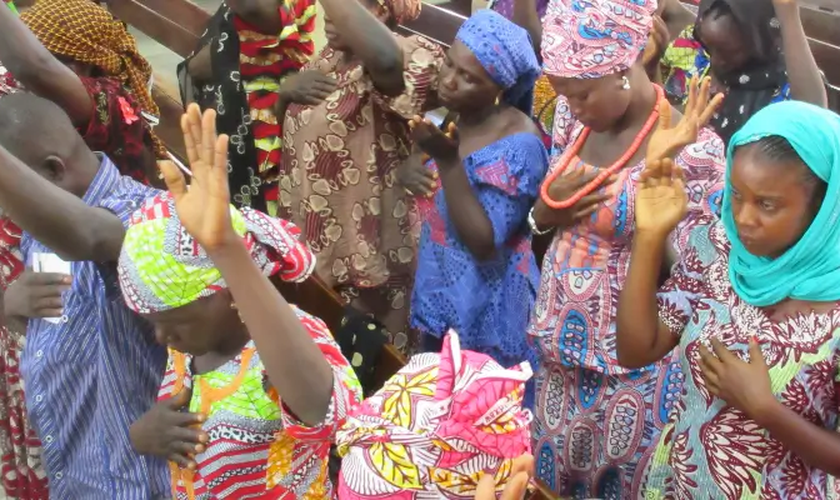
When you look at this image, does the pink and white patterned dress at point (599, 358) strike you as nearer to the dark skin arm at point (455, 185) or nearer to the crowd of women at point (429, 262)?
the crowd of women at point (429, 262)

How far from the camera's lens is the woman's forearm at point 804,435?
124cm

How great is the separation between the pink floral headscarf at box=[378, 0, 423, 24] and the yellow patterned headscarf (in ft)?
2.47

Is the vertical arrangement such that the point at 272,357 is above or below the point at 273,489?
above

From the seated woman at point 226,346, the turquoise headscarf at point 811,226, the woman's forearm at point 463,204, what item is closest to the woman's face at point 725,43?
the woman's forearm at point 463,204

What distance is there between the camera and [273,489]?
1446 millimetres

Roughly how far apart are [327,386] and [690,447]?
2.15 ft

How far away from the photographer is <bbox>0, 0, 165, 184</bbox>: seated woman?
1.85 metres

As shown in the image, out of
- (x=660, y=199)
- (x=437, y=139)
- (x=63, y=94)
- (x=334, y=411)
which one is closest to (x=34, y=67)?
(x=63, y=94)

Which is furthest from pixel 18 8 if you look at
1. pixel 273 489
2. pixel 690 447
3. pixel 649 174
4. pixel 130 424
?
pixel 690 447

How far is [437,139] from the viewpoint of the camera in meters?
2.02

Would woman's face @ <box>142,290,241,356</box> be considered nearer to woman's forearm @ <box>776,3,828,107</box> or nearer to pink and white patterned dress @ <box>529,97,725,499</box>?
pink and white patterned dress @ <box>529,97,725,499</box>

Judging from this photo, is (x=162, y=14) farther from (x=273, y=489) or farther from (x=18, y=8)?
(x=273, y=489)

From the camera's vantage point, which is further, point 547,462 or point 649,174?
point 547,462

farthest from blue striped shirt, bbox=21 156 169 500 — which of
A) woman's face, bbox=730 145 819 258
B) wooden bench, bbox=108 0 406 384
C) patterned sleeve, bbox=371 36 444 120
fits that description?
wooden bench, bbox=108 0 406 384
